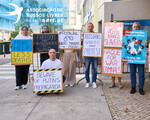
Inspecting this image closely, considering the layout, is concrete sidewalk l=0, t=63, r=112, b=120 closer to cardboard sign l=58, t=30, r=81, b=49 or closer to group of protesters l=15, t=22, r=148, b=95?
group of protesters l=15, t=22, r=148, b=95

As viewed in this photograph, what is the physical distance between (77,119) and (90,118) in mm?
267

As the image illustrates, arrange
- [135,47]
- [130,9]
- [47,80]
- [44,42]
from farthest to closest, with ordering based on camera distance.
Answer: [130,9], [44,42], [135,47], [47,80]

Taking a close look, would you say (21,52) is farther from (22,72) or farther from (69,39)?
(69,39)

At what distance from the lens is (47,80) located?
207 inches

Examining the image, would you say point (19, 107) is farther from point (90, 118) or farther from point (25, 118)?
point (90, 118)

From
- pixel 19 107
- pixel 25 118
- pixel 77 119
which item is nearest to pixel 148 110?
pixel 77 119

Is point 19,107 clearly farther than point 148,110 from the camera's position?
Yes

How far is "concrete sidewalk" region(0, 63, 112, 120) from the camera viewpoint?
3.90 meters

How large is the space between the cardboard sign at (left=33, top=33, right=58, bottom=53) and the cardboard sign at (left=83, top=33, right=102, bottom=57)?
3.26 feet

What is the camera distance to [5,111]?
4.21 m

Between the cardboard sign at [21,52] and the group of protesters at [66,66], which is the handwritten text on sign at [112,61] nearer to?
the group of protesters at [66,66]

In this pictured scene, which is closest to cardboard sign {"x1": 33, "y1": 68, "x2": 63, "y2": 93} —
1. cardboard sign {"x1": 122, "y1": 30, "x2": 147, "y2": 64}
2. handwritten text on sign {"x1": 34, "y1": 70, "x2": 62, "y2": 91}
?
handwritten text on sign {"x1": 34, "y1": 70, "x2": 62, "y2": 91}

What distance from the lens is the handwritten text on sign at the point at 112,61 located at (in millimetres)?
5992

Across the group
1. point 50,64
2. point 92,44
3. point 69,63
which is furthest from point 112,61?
point 50,64
